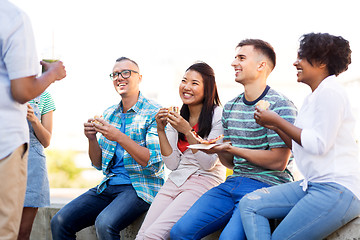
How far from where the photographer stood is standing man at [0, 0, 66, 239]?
6.88 feet

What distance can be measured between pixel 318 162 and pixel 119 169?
1.71m

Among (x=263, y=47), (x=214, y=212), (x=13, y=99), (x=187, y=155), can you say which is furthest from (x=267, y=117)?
(x=13, y=99)

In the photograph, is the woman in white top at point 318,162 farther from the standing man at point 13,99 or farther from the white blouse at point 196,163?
the standing man at point 13,99

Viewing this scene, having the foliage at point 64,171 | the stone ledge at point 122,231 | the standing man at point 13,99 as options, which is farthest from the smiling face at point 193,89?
the foliage at point 64,171

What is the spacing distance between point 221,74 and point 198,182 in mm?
11490

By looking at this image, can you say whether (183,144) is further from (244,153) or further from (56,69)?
(56,69)

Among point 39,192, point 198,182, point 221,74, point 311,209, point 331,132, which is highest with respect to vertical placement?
point 331,132

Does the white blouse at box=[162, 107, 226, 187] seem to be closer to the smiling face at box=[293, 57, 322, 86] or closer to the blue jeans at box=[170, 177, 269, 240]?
the blue jeans at box=[170, 177, 269, 240]

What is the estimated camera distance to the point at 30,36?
7.07ft

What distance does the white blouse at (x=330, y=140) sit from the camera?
2.29 m

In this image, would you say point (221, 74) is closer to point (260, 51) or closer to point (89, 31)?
point (89, 31)

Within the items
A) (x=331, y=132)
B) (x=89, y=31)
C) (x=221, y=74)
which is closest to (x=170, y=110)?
(x=331, y=132)

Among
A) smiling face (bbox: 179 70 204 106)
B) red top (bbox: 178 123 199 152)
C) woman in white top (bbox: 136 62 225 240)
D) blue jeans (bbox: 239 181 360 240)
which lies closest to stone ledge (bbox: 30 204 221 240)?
woman in white top (bbox: 136 62 225 240)

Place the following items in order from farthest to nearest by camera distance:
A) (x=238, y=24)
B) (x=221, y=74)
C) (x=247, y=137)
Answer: (x=238, y=24) → (x=221, y=74) → (x=247, y=137)
